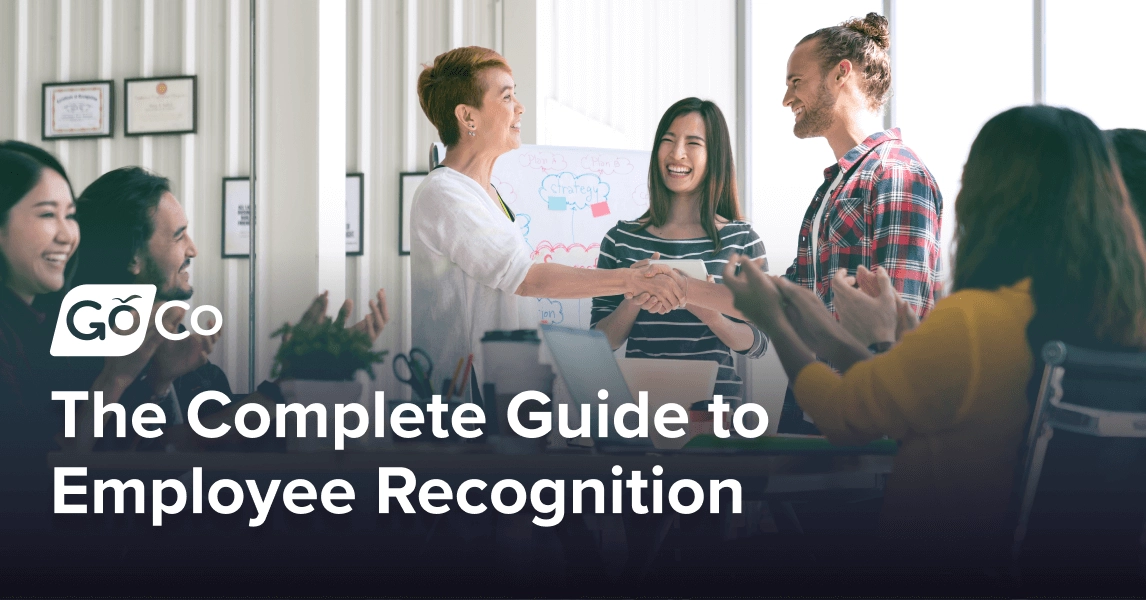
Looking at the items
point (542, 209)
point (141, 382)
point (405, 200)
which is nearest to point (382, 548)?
point (141, 382)

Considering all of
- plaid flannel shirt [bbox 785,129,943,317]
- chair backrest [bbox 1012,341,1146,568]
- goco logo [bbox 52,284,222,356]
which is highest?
plaid flannel shirt [bbox 785,129,943,317]

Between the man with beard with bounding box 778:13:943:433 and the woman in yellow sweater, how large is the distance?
316mm

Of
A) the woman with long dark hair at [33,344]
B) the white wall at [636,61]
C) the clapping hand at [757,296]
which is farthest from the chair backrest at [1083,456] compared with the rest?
the white wall at [636,61]

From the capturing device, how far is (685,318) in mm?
2451

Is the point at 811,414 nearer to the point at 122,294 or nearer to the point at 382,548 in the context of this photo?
the point at 382,548

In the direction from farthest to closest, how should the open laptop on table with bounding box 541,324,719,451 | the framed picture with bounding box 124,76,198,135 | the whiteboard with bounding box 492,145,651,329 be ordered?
the whiteboard with bounding box 492,145,651,329
the framed picture with bounding box 124,76,198,135
the open laptop on table with bounding box 541,324,719,451

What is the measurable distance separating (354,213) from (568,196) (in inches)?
44.2

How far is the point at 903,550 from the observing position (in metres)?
1.59

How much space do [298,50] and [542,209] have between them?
3.24 feet

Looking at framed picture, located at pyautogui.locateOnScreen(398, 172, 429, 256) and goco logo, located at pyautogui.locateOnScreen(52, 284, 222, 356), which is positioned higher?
framed picture, located at pyautogui.locateOnScreen(398, 172, 429, 256)

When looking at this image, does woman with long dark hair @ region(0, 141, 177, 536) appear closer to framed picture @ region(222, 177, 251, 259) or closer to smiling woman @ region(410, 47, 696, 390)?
framed picture @ region(222, 177, 251, 259)

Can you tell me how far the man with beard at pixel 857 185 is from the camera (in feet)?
6.98

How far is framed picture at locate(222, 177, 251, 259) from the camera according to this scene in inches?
103

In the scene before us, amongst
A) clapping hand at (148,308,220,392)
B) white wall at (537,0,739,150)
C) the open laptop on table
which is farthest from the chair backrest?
white wall at (537,0,739,150)
